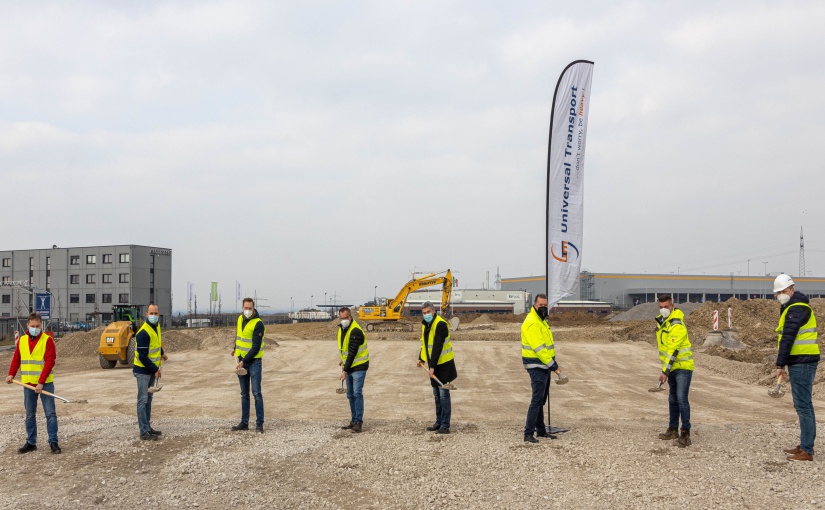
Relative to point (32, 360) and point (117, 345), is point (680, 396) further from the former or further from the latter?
point (117, 345)

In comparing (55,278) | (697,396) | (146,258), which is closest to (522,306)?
(146,258)

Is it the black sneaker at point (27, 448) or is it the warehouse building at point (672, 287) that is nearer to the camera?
the black sneaker at point (27, 448)

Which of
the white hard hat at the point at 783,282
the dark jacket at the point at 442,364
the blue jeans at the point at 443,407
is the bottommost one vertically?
the blue jeans at the point at 443,407

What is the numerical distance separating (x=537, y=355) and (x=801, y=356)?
2.93 metres

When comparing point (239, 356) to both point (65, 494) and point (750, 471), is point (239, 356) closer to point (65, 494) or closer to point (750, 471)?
point (65, 494)

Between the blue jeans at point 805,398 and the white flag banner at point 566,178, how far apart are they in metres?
4.25

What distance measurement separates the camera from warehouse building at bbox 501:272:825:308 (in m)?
92.3

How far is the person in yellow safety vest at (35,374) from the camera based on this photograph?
8125 millimetres

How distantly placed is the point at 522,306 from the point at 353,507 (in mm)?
78821

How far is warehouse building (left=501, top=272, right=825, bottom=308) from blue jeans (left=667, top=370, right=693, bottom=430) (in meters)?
84.5

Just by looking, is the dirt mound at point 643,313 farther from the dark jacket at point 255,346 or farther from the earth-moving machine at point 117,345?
the dark jacket at point 255,346

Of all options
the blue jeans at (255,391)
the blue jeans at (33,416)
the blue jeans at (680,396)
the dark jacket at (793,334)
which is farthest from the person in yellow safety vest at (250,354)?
the dark jacket at (793,334)

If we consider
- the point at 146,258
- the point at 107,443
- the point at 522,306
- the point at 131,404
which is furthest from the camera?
the point at 522,306

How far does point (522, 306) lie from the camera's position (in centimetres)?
8331
